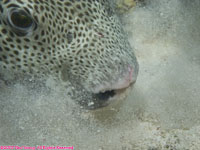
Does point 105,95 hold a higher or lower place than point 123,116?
higher

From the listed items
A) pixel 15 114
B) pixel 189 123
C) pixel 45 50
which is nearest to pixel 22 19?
pixel 45 50

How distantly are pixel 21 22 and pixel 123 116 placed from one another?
134 centimetres

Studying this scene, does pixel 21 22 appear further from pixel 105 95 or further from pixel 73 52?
pixel 105 95

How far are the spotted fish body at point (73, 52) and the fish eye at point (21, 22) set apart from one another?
3 cm

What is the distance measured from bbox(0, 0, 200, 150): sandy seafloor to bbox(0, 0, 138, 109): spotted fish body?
20 centimetres

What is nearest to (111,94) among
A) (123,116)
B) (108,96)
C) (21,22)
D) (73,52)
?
(108,96)

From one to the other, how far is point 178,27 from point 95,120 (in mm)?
1808

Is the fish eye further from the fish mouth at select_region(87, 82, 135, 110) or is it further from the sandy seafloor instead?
the fish mouth at select_region(87, 82, 135, 110)

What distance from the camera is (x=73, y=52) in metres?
1.84

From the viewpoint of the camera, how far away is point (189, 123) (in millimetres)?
2377

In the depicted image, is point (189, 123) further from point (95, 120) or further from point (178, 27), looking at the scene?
point (178, 27)

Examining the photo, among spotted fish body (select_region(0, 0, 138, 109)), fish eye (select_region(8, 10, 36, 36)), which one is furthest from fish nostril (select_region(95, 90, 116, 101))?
fish eye (select_region(8, 10, 36, 36))

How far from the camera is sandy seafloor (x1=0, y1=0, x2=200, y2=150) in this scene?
7.14 ft

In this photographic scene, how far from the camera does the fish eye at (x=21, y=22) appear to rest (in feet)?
5.19
